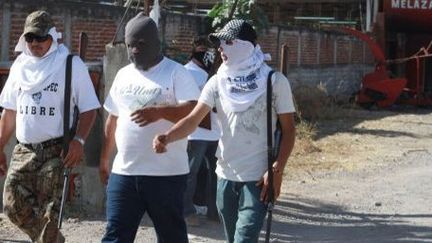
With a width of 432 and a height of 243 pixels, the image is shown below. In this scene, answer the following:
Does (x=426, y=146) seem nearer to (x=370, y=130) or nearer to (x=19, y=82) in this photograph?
(x=370, y=130)

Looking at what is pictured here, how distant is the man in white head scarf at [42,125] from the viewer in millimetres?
4793

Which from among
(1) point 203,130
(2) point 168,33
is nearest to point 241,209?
(1) point 203,130

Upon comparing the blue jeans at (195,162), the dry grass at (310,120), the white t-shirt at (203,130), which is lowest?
the dry grass at (310,120)

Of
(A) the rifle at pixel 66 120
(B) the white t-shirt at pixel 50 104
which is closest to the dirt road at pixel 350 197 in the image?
(A) the rifle at pixel 66 120

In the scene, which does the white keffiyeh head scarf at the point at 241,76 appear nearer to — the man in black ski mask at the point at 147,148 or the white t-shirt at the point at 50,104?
the man in black ski mask at the point at 147,148

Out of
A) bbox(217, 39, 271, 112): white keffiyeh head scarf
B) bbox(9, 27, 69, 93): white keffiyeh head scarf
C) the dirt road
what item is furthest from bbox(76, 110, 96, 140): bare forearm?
the dirt road

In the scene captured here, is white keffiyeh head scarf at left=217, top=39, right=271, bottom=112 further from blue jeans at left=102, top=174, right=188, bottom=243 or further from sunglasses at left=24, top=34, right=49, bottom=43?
sunglasses at left=24, top=34, right=49, bottom=43

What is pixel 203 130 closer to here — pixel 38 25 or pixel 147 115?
pixel 38 25

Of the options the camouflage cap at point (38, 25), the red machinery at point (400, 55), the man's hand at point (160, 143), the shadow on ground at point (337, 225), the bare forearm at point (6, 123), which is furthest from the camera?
the red machinery at point (400, 55)

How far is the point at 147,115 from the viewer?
167 inches

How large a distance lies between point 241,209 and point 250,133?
0.45 m

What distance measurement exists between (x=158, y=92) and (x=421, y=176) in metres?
7.09

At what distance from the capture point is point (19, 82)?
4.86 m

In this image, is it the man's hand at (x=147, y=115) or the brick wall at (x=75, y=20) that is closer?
the man's hand at (x=147, y=115)
